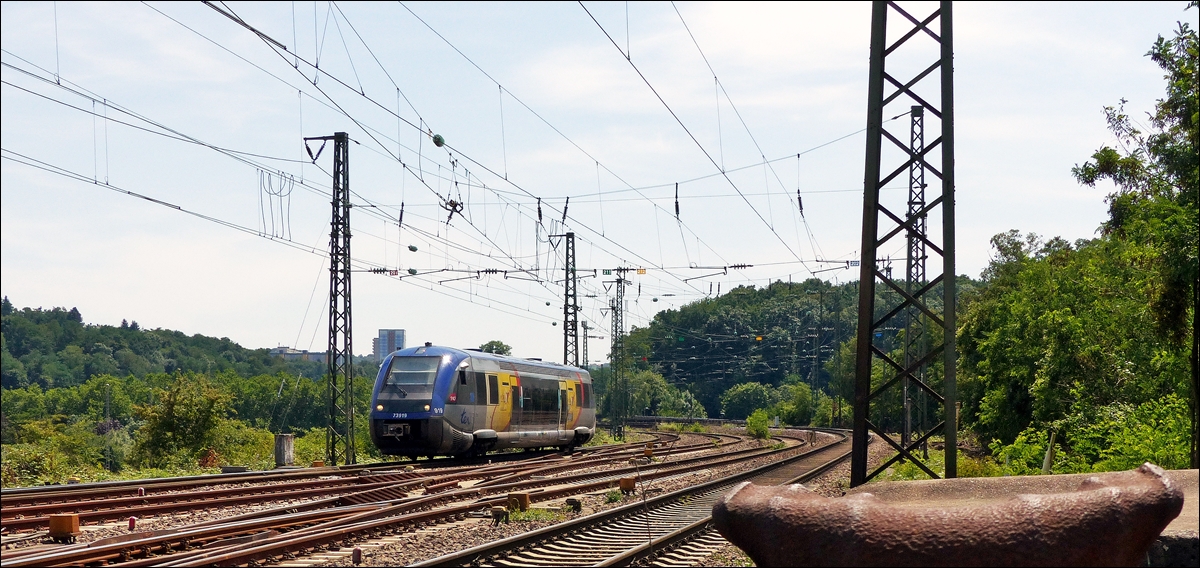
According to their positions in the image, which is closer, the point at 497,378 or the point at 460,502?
the point at 460,502

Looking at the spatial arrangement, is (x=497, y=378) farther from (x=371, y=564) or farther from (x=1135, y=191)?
(x=371, y=564)

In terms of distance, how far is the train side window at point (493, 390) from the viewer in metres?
30.1

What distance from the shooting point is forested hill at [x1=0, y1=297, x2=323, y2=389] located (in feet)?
445

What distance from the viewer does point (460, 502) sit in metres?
17.7

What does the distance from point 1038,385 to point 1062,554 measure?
88.1 feet

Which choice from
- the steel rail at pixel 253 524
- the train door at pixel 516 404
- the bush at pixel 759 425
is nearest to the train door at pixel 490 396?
the train door at pixel 516 404

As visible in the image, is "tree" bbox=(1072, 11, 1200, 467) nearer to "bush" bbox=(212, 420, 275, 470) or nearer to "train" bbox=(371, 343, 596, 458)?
"train" bbox=(371, 343, 596, 458)

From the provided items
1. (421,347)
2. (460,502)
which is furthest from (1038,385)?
(460,502)

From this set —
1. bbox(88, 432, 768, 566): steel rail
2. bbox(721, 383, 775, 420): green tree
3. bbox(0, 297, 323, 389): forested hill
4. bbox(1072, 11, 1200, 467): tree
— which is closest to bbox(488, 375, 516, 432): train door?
bbox(88, 432, 768, 566): steel rail

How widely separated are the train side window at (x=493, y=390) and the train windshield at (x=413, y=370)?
2.46m

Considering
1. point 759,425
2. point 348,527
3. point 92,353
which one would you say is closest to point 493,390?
point 348,527

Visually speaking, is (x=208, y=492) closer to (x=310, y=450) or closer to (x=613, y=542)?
(x=613, y=542)

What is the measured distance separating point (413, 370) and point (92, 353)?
131779mm

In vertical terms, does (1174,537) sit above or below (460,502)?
above
